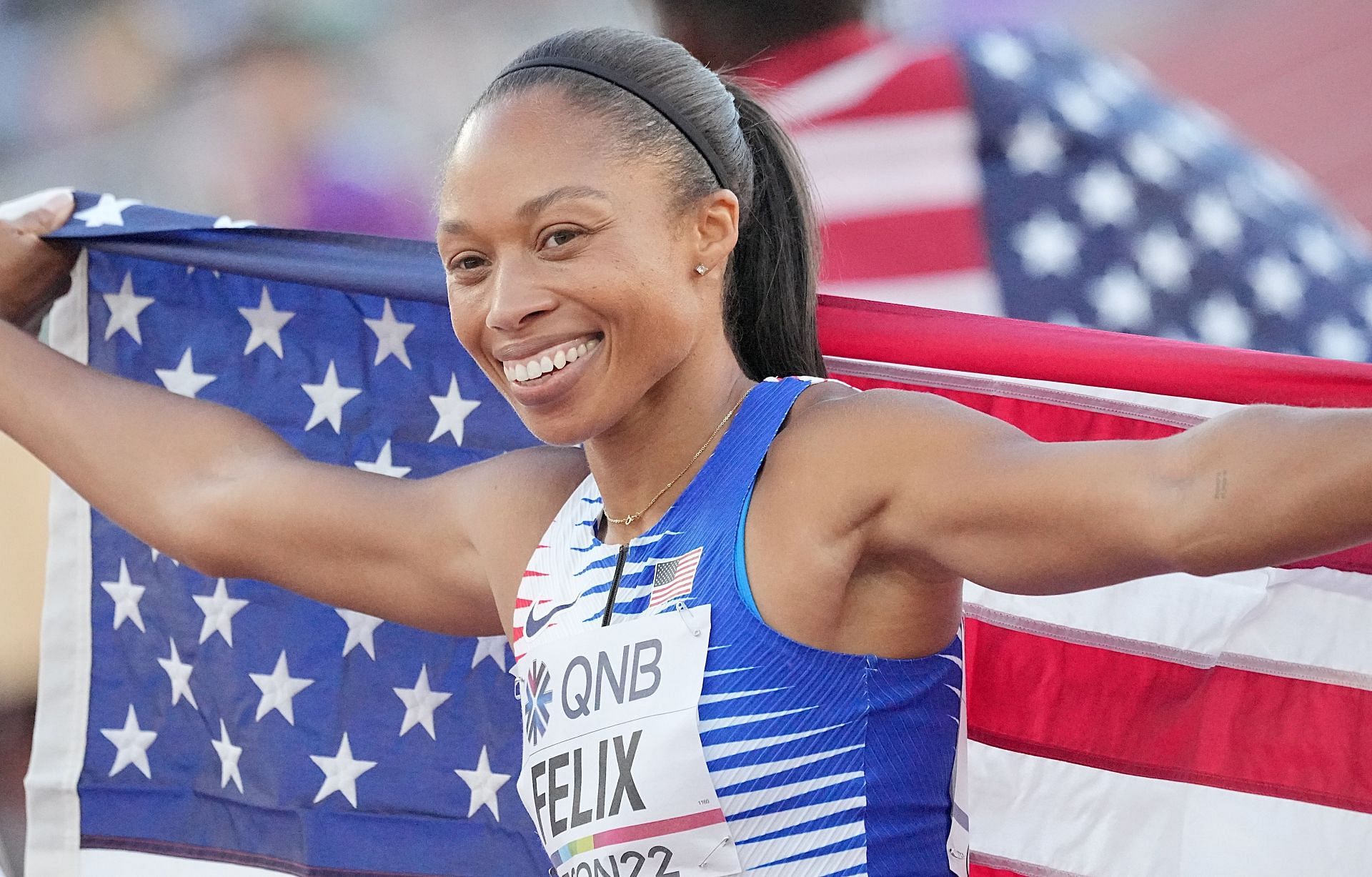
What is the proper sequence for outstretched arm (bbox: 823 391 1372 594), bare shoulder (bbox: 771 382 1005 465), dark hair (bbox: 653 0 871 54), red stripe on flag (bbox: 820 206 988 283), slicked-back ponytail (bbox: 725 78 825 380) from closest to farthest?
outstretched arm (bbox: 823 391 1372 594)
bare shoulder (bbox: 771 382 1005 465)
slicked-back ponytail (bbox: 725 78 825 380)
red stripe on flag (bbox: 820 206 988 283)
dark hair (bbox: 653 0 871 54)

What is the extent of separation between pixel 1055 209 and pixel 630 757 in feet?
→ 11.1

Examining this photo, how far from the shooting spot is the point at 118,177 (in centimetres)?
859

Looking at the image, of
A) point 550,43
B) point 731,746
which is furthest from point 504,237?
point 731,746

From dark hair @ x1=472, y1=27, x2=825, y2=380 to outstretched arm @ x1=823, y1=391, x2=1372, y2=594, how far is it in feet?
1.24

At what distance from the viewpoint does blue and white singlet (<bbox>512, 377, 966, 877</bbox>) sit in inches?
76.5

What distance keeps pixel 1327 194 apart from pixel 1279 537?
765 centimetres

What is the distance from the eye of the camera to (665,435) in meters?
2.18

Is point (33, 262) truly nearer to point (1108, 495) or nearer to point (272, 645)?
point (272, 645)

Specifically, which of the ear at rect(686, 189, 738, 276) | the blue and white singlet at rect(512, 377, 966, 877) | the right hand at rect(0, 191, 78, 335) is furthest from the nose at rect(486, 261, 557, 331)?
the right hand at rect(0, 191, 78, 335)

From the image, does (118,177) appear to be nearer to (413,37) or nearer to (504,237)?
(413,37)

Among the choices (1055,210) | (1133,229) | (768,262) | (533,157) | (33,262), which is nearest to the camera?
(533,157)

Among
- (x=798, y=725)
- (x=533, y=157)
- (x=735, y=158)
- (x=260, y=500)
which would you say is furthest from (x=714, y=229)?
(x=260, y=500)

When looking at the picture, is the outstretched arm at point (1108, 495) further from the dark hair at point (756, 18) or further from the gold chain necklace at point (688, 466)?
the dark hair at point (756, 18)

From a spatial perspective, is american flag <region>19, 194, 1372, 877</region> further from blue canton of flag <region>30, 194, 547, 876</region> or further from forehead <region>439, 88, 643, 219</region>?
forehead <region>439, 88, 643, 219</region>
